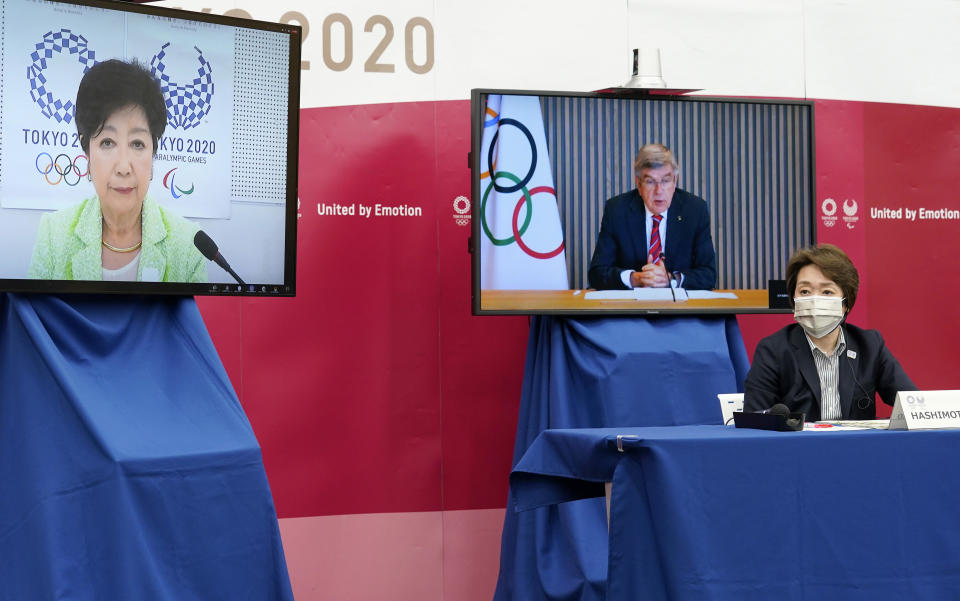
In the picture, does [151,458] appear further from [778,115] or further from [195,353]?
[778,115]

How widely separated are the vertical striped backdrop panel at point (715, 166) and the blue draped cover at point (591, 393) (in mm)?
235

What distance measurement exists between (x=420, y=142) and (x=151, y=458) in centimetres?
214

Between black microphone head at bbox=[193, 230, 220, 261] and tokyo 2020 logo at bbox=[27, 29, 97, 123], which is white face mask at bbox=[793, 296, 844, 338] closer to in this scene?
black microphone head at bbox=[193, 230, 220, 261]

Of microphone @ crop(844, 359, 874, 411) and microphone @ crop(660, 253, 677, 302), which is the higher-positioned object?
microphone @ crop(660, 253, 677, 302)

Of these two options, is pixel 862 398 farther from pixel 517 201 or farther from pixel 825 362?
pixel 517 201

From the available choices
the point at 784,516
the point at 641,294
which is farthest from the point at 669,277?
the point at 784,516

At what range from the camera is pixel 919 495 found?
8.27 feet

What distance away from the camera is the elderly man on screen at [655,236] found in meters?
4.11

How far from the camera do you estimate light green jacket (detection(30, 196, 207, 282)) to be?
2812 millimetres

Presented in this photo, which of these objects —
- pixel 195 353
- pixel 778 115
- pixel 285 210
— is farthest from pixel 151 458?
pixel 778 115

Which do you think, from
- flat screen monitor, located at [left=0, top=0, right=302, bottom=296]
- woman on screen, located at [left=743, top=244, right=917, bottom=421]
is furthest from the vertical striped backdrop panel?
flat screen monitor, located at [left=0, top=0, right=302, bottom=296]

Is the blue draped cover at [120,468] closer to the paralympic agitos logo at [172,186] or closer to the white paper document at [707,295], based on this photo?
the paralympic agitos logo at [172,186]

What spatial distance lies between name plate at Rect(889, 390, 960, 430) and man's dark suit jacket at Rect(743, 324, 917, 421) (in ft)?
1.55

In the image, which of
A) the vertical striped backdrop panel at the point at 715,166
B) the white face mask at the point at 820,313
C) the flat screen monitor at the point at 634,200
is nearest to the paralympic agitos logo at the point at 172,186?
the flat screen monitor at the point at 634,200
